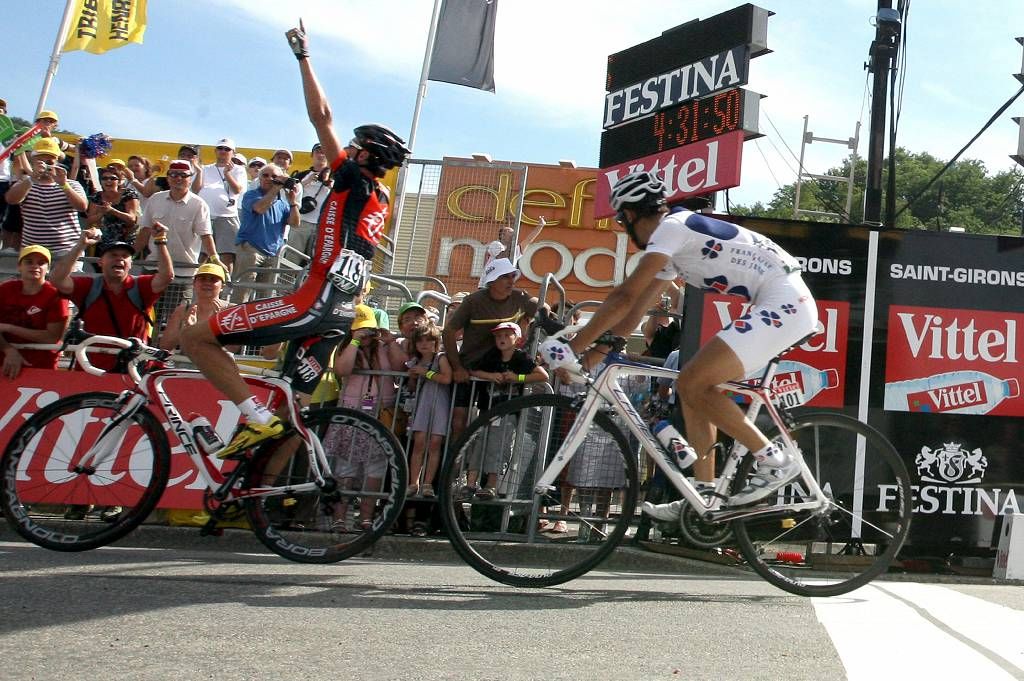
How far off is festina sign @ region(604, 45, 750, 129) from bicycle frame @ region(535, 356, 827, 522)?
720 centimetres

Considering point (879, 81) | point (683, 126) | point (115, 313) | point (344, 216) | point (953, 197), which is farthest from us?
point (953, 197)

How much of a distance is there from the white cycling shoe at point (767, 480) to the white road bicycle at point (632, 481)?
0.16ft

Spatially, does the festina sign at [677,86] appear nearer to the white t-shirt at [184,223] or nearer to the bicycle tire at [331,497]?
the white t-shirt at [184,223]

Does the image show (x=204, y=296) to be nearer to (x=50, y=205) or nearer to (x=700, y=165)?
(x=50, y=205)

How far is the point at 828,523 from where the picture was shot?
6.09 meters

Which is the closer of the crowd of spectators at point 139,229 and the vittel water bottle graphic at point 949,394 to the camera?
the vittel water bottle graphic at point 949,394

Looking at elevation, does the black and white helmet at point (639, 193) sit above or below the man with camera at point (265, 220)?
below

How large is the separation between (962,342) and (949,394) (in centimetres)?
41

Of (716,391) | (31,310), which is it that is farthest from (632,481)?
(31,310)

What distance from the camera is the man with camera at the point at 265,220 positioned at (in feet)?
38.8

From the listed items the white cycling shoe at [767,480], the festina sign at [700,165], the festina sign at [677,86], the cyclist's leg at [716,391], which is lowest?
the white cycling shoe at [767,480]

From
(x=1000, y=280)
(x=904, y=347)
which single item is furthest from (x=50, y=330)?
(x=1000, y=280)

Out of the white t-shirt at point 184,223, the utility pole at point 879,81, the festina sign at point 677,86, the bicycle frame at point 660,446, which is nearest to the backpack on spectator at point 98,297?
the white t-shirt at point 184,223

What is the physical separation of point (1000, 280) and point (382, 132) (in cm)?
514
